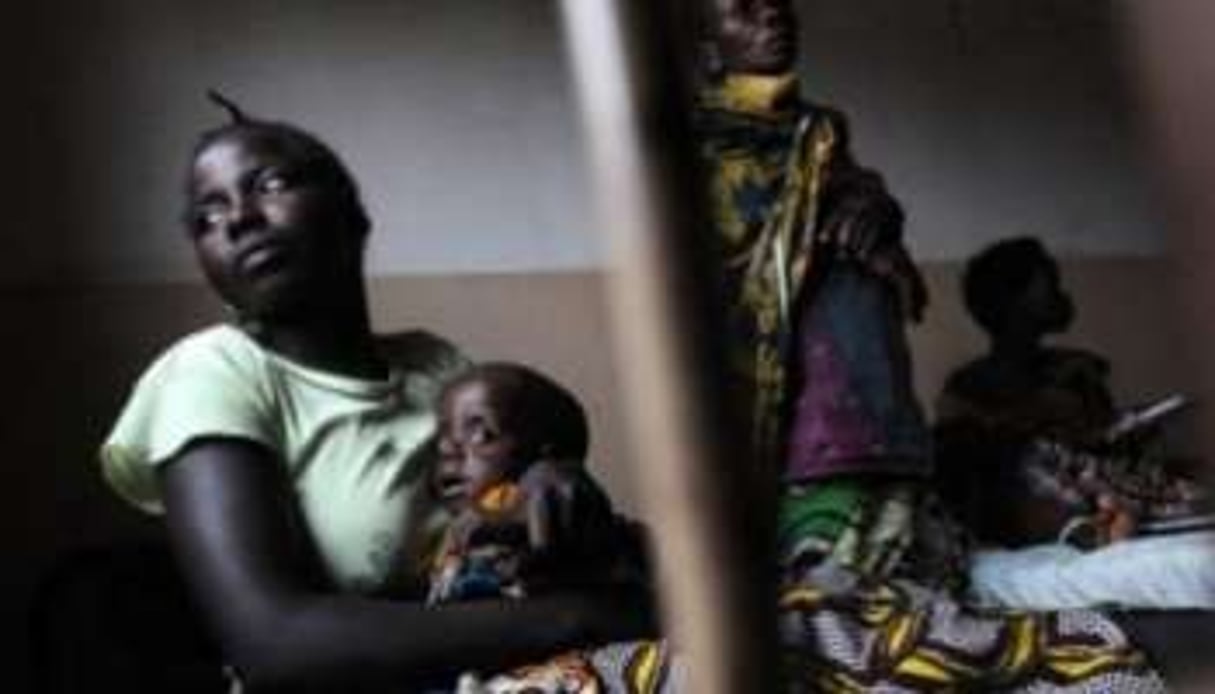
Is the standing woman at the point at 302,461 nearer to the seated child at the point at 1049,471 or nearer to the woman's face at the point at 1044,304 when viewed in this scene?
the seated child at the point at 1049,471

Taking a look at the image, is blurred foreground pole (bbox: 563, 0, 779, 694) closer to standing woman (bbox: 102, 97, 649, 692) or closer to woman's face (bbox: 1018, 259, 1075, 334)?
standing woman (bbox: 102, 97, 649, 692)

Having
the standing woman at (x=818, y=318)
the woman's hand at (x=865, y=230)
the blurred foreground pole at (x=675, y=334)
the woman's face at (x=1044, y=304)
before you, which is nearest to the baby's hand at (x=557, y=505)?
the standing woman at (x=818, y=318)

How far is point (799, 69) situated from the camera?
2.69 m

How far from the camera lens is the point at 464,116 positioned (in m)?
2.46

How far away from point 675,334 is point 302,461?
Answer: 103 centimetres

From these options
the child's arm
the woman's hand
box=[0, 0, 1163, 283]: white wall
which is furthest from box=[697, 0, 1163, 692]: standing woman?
box=[0, 0, 1163, 283]: white wall

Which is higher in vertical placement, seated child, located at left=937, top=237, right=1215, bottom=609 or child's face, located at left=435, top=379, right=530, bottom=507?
child's face, located at left=435, top=379, right=530, bottom=507

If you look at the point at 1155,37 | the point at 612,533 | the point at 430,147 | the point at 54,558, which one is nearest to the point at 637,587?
the point at 612,533

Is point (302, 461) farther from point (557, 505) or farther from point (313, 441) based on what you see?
point (557, 505)

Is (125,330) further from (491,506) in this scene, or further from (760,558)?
(760,558)

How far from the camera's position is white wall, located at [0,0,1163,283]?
2.25 m

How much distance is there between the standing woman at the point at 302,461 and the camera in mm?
1527

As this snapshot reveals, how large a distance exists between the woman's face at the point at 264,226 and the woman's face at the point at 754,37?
427 mm

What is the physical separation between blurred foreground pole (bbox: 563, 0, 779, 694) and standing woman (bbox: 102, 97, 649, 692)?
91cm
